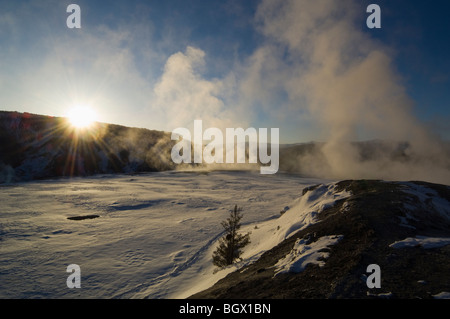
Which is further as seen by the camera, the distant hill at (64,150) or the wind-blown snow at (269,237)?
the distant hill at (64,150)

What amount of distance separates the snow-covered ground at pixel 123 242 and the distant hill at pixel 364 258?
2.80m

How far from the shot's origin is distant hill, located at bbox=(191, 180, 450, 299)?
4.73 meters

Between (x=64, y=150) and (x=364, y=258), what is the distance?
77105mm

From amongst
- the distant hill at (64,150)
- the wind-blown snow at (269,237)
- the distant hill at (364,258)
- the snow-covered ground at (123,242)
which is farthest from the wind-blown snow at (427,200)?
the distant hill at (64,150)

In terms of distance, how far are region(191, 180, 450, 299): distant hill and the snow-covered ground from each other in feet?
9.18

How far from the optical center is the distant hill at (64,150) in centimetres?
5423

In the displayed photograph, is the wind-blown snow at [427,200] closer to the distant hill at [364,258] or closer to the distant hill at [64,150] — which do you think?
the distant hill at [364,258]

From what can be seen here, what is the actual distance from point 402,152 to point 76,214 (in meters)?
81.2

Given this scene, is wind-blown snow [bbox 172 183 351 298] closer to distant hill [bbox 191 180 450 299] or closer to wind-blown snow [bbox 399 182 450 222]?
distant hill [bbox 191 180 450 299]

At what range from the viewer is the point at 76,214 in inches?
877

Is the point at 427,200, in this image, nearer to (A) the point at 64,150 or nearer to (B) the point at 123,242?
(B) the point at 123,242

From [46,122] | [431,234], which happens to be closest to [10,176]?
[46,122]

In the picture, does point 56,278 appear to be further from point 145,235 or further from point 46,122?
point 46,122
